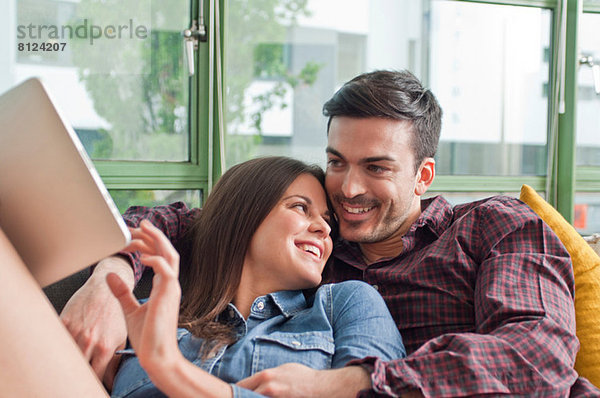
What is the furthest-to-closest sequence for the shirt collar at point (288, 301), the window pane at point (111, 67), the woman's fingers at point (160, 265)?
the window pane at point (111, 67) → the shirt collar at point (288, 301) → the woman's fingers at point (160, 265)

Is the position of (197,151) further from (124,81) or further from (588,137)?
(588,137)

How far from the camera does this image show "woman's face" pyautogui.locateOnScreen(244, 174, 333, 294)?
1.40 m

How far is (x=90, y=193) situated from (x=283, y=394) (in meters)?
0.46

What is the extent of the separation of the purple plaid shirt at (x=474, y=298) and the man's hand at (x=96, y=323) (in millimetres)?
235

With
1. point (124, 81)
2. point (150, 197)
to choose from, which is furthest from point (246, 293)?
point (124, 81)

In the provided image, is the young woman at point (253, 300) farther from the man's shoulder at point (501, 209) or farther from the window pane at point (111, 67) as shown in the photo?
the window pane at point (111, 67)

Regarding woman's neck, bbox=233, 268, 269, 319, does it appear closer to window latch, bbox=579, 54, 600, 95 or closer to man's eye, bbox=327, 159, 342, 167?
man's eye, bbox=327, 159, 342, 167

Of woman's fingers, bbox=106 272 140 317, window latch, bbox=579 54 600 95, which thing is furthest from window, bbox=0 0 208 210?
window latch, bbox=579 54 600 95

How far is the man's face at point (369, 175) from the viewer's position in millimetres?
1621

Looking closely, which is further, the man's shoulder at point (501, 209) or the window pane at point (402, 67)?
the window pane at point (402, 67)

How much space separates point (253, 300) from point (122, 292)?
1.52 feet

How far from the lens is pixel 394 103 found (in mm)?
1646

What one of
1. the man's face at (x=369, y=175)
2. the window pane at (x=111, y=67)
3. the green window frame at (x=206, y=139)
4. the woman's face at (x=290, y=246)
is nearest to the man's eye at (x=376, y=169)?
the man's face at (x=369, y=175)

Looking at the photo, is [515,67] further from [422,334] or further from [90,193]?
[90,193]
